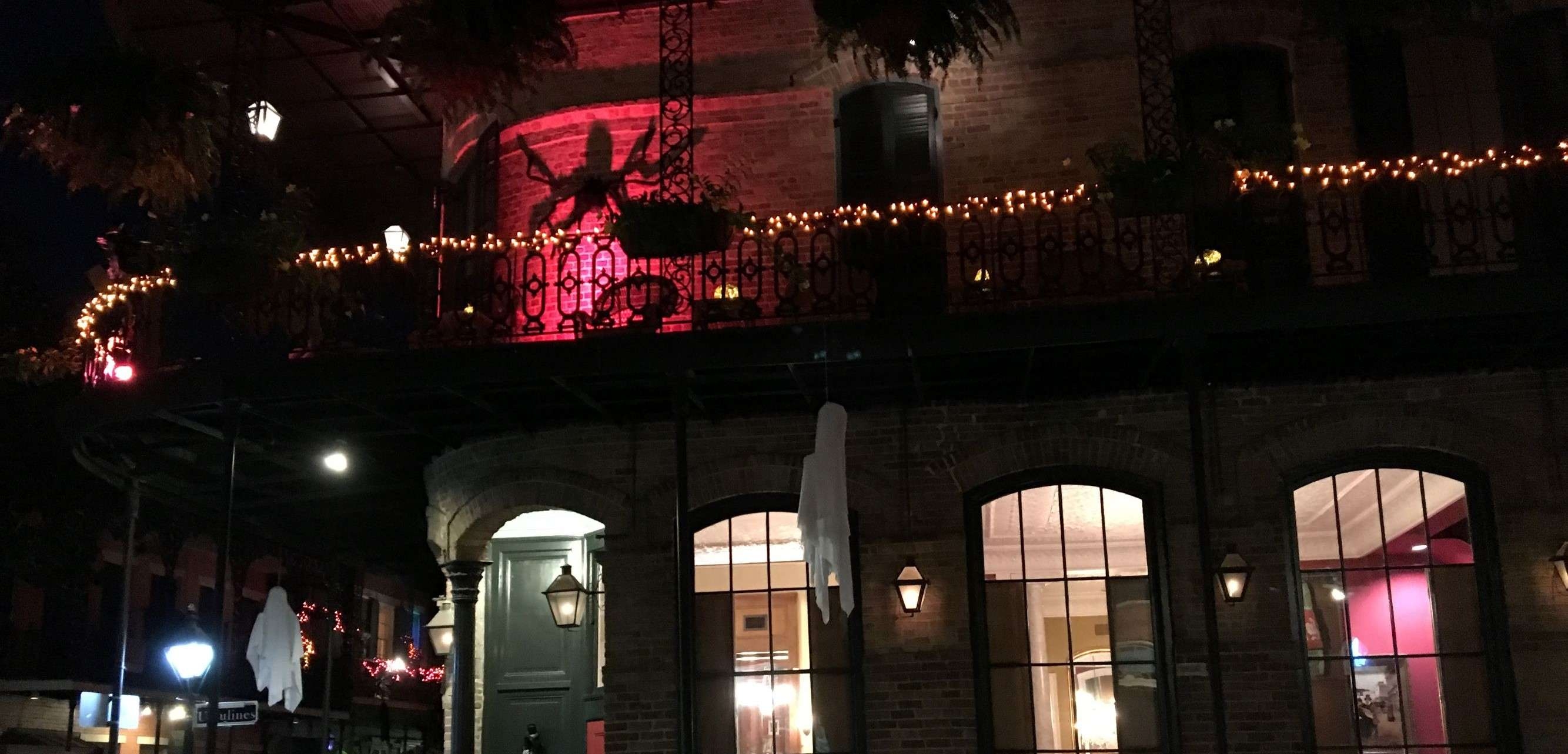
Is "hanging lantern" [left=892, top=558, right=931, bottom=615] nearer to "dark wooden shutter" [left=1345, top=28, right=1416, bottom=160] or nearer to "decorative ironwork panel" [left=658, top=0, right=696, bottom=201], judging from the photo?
"decorative ironwork panel" [left=658, top=0, right=696, bottom=201]

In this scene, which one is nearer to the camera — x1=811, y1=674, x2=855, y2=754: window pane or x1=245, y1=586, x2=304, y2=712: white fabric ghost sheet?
x1=811, y1=674, x2=855, y2=754: window pane

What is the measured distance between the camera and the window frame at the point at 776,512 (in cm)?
1100

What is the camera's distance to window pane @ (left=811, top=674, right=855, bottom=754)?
11438 mm

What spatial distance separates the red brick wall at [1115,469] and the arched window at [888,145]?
2.11 meters

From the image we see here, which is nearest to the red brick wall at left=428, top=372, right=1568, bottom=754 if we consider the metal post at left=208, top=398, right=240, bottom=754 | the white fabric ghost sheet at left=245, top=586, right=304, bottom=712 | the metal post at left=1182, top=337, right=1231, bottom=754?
the metal post at left=1182, top=337, right=1231, bottom=754

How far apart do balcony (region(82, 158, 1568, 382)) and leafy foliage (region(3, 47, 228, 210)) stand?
3.24 ft

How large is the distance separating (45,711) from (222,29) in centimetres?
1772

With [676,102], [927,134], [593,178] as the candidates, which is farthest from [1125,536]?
[593,178]

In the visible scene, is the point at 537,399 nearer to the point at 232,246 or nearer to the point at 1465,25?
the point at 232,246

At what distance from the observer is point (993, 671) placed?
11.4 meters

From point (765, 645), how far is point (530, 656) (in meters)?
4.03

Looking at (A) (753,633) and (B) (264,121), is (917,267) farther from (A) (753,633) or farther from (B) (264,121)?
(B) (264,121)

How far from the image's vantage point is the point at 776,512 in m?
12.0

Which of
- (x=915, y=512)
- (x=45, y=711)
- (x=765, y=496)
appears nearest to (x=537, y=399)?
(x=765, y=496)
